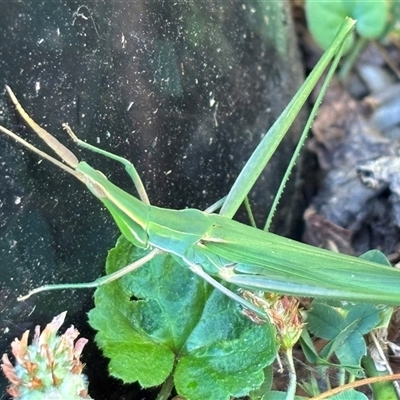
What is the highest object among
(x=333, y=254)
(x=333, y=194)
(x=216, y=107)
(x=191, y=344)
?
(x=216, y=107)

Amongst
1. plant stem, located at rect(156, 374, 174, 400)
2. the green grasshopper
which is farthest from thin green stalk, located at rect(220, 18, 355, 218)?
plant stem, located at rect(156, 374, 174, 400)

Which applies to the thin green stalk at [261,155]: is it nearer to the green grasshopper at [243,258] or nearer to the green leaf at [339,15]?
the green grasshopper at [243,258]

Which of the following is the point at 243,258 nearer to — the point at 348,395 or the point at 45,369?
the point at 348,395

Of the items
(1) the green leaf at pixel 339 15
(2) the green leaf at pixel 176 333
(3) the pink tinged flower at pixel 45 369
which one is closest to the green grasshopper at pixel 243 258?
(2) the green leaf at pixel 176 333

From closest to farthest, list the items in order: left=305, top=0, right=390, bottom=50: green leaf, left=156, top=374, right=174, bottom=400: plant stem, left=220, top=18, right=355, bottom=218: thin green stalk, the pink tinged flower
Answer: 1. the pink tinged flower
2. left=156, top=374, right=174, bottom=400: plant stem
3. left=220, top=18, right=355, bottom=218: thin green stalk
4. left=305, top=0, right=390, bottom=50: green leaf

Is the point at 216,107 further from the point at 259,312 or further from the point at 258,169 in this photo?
the point at 259,312

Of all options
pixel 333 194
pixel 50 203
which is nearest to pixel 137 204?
pixel 50 203

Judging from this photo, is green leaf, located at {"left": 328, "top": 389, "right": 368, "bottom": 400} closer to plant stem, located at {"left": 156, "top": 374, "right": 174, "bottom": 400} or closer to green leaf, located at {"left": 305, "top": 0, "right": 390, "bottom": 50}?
plant stem, located at {"left": 156, "top": 374, "right": 174, "bottom": 400}

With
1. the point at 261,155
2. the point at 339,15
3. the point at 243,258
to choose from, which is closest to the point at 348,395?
the point at 243,258
